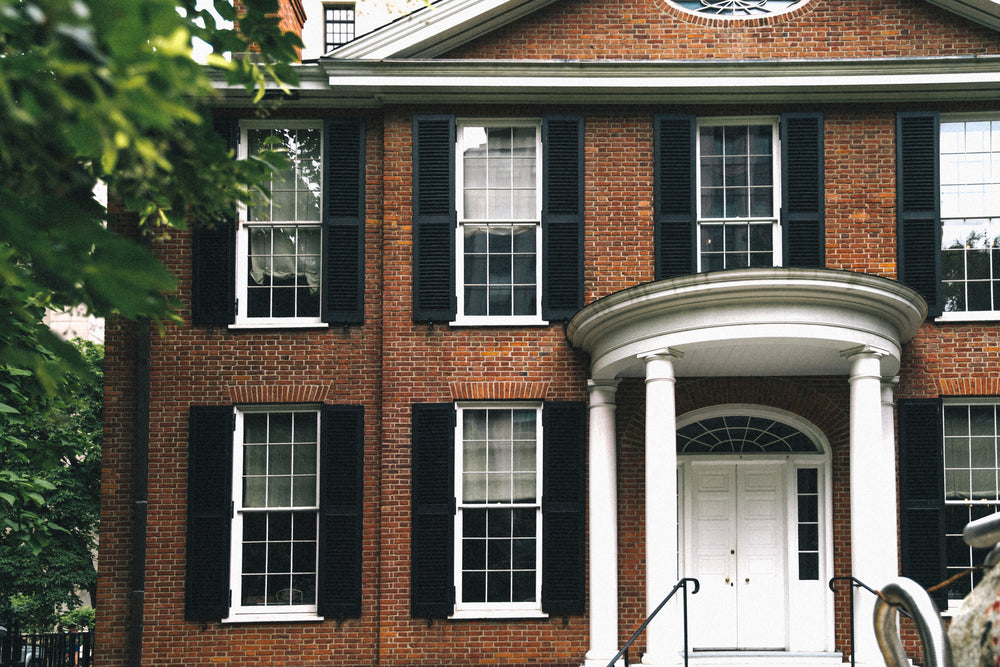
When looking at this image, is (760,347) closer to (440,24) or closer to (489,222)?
(489,222)

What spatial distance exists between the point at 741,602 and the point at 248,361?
6.79 meters

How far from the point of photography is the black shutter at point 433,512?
11.3 metres

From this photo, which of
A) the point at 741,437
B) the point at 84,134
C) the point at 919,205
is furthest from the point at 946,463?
the point at 84,134

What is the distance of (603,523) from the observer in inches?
440

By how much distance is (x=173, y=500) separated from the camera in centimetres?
1170

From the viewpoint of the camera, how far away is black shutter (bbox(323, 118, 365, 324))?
11891 mm

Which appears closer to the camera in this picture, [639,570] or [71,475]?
[639,570]

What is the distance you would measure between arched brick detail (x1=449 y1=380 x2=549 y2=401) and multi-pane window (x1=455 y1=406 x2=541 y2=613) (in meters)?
0.21

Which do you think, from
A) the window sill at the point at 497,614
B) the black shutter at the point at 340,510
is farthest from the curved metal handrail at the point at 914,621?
the black shutter at the point at 340,510

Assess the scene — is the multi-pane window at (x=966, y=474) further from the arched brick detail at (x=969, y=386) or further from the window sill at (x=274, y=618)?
the window sill at (x=274, y=618)

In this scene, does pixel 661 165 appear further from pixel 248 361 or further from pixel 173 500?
pixel 173 500

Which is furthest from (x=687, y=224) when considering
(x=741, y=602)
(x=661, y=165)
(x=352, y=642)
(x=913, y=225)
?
(x=352, y=642)

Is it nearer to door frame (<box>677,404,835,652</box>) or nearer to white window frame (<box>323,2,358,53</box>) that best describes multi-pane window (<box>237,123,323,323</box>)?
door frame (<box>677,404,835,652</box>)

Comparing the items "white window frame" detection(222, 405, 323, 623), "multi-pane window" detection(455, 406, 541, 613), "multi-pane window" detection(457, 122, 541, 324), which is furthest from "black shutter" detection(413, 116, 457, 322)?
"white window frame" detection(222, 405, 323, 623)
